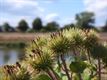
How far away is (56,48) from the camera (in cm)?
400

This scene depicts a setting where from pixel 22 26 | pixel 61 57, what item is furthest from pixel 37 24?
pixel 61 57

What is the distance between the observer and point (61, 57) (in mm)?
4043

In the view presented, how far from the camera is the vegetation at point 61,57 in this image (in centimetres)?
365

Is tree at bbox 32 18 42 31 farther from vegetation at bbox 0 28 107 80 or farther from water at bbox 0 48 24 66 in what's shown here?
vegetation at bbox 0 28 107 80

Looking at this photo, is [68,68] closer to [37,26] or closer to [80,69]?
[80,69]

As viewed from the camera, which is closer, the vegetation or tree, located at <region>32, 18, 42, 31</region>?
the vegetation

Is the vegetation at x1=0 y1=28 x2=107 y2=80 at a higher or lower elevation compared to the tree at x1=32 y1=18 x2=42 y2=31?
higher

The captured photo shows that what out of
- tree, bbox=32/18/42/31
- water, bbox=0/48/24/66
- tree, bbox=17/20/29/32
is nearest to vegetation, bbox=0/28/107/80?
water, bbox=0/48/24/66

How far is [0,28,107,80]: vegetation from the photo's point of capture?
3.65 meters

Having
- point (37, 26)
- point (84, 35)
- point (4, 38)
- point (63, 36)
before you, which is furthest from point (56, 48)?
point (37, 26)

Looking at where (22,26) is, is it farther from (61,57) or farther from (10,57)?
(61,57)

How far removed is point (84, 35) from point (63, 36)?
0.30 m

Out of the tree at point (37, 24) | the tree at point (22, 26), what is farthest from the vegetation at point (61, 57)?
the tree at point (22, 26)

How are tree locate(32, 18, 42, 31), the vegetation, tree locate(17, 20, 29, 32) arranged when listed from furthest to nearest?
1. tree locate(17, 20, 29, 32)
2. tree locate(32, 18, 42, 31)
3. the vegetation
